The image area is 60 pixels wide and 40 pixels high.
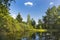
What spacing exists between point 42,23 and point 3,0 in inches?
2082

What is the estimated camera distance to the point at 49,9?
62.4 m

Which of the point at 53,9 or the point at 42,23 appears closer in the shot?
the point at 53,9

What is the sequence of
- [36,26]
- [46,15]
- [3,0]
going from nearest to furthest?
[3,0] < [46,15] < [36,26]

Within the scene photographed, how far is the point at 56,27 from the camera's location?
5331 centimetres

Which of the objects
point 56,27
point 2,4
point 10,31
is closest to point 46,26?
point 56,27

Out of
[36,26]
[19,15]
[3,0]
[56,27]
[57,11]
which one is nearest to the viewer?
[3,0]

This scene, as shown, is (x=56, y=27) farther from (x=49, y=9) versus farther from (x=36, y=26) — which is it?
(x=36, y=26)

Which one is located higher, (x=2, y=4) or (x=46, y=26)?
(x=2, y=4)

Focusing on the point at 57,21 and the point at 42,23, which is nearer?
the point at 57,21

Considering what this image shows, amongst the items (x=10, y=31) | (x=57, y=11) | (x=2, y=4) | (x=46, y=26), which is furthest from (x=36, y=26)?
(x=2, y=4)

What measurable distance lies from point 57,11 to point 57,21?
4076mm

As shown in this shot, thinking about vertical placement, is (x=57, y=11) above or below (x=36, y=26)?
above

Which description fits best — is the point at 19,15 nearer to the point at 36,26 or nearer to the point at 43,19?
the point at 36,26

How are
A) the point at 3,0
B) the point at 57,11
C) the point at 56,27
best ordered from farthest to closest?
the point at 57,11
the point at 56,27
the point at 3,0
